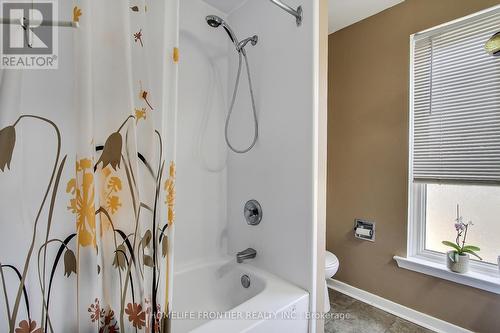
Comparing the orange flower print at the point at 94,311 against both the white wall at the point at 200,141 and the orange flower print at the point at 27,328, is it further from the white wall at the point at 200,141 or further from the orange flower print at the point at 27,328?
the white wall at the point at 200,141

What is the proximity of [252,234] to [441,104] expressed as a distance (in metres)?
1.76

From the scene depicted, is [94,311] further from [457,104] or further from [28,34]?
[457,104]

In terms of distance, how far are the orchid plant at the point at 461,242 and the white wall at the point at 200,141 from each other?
169 centimetres

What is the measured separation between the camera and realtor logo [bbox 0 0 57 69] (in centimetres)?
51

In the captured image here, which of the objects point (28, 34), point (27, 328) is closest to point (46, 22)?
point (28, 34)

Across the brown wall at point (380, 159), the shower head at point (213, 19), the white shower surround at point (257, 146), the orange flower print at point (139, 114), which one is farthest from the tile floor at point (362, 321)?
the shower head at point (213, 19)

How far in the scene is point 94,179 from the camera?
604 mm

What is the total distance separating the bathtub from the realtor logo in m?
1.00

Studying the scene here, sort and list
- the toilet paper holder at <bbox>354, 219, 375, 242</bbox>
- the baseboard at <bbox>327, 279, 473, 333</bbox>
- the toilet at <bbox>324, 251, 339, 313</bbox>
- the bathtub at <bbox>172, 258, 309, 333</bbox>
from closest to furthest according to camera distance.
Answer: the bathtub at <bbox>172, 258, 309, 333</bbox>
the baseboard at <bbox>327, 279, 473, 333</bbox>
the toilet at <bbox>324, 251, 339, 313</bbox>
the toilet paper holder at <bbox>354, 219, 375, 242</bbox>

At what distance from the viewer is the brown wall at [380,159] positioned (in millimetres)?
1695

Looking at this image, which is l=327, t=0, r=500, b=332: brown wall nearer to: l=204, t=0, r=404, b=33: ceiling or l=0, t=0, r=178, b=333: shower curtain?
l=204, t=0, r=404, b=33: ceiling

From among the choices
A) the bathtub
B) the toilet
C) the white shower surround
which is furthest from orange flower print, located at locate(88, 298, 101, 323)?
the toilet

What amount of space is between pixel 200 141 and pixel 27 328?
4.17ft

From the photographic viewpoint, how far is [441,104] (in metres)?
1.76
